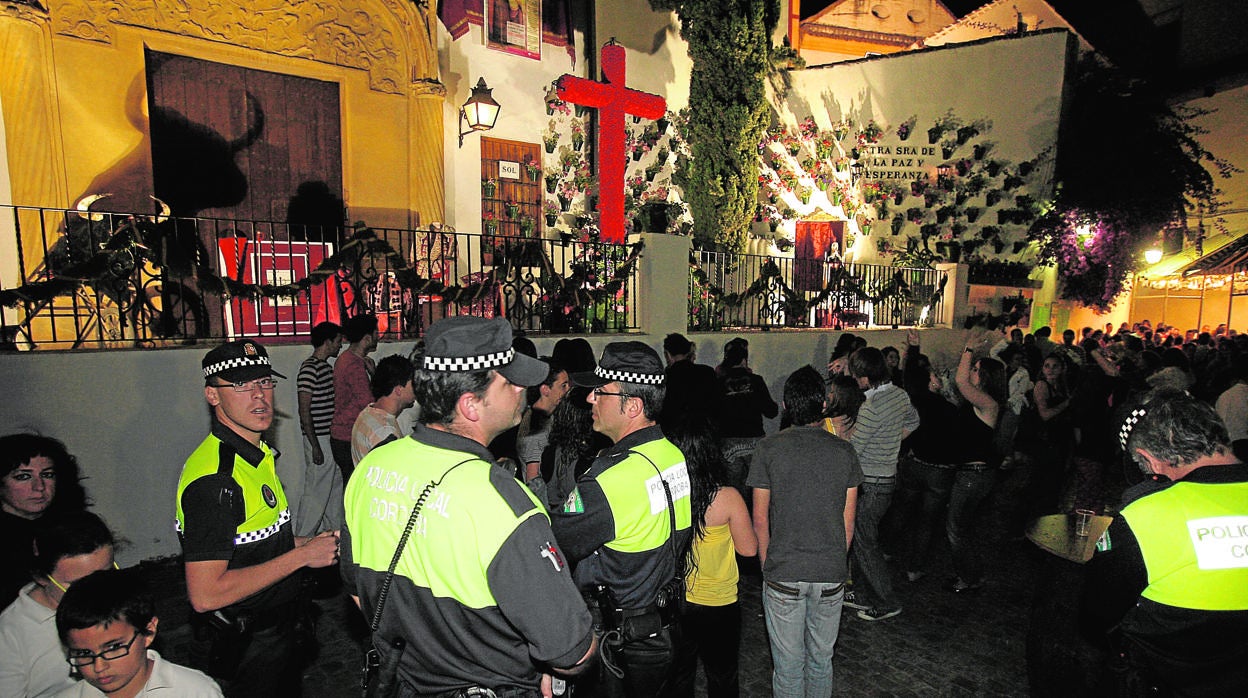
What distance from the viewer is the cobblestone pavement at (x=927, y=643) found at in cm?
402

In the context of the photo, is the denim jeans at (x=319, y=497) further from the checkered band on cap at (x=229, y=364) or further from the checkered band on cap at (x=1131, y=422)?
the checkered band on cap at (x=1131, y=422)

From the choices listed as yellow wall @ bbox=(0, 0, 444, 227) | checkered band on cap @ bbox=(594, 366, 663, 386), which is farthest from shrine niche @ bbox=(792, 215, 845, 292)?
checkered band on cap @ bbox=(594, 366, 663, 386)

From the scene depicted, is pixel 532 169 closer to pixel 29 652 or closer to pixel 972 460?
pixel 972 460

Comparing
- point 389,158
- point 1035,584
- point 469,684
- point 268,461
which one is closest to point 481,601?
point 469,684

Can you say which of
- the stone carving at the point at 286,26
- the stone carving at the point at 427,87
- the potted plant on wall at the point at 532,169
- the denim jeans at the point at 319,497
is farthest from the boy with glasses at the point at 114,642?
the potted plant on wall at the point at 532,169

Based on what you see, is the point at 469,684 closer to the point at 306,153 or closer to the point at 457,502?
the point at 457,502

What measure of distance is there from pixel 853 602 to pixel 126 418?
20.5 feet

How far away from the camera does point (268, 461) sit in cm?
280

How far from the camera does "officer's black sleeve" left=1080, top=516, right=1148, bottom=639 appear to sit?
7.64ft

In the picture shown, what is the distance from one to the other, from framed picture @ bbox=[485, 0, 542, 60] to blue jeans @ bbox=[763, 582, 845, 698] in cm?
990

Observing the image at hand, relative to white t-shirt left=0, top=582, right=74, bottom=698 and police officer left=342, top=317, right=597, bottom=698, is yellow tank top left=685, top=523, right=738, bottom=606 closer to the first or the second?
police officer left=342, top=317, right=597, bottom=698

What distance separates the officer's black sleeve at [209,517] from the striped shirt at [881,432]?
14.0ft

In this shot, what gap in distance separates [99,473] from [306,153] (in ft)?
17.6

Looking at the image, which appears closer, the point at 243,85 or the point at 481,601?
the point at 481,601
